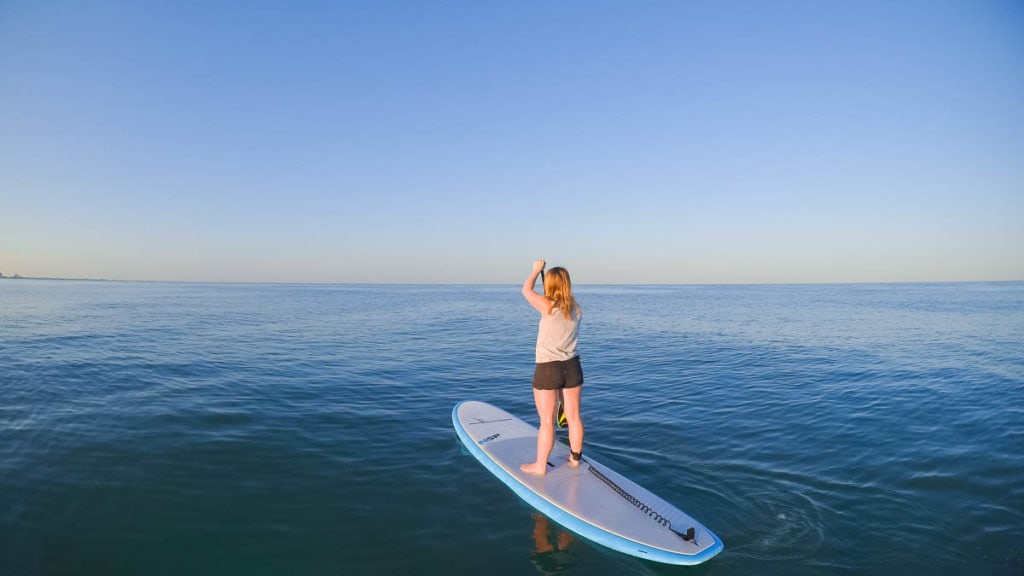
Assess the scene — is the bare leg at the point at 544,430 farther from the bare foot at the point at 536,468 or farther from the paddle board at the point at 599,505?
the paddle board at the point at 599,505

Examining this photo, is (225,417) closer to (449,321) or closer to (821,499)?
(821,499)

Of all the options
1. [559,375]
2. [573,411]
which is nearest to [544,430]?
[573,411]

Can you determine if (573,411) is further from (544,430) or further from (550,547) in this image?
(550,547)

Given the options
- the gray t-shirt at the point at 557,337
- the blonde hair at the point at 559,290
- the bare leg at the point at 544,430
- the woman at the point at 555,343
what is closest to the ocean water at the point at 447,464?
the bare leg at the point at 544,430

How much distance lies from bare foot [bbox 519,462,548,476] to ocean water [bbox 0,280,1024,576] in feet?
1.39

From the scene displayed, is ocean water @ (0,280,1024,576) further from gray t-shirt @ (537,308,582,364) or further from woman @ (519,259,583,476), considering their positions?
gray t-shirt @ (537,308,582,364)

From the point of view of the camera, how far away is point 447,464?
8.19 metres

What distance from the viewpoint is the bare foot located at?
721cm

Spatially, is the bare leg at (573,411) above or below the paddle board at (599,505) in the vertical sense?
above

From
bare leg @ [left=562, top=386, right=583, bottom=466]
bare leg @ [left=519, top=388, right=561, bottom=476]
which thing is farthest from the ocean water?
bare leg @ [left=562, top=386, right=583, bottom=466]

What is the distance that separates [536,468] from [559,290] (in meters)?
2.83

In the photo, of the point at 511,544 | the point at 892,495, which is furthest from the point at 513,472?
the point at 892,495

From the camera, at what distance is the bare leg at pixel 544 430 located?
6.74m

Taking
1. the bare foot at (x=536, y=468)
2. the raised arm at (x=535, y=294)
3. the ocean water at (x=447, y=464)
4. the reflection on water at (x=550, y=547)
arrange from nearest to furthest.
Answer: the reflection on water at (x=550, y=547) < the ocean water at (x=447, y=464) < the raised arm at (x=535, y=294) < the bare foot at (x=536, y=468)
